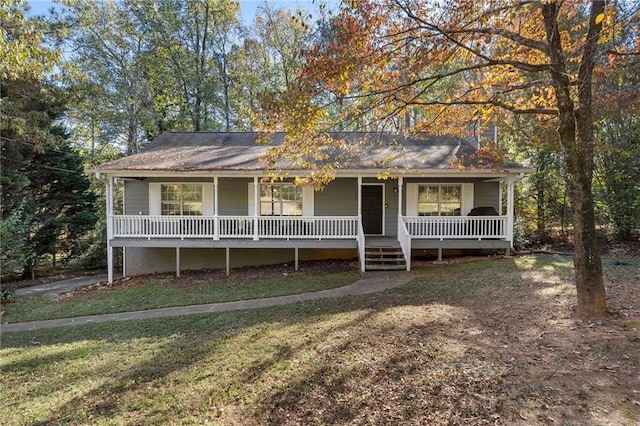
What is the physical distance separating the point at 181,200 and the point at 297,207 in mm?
4392

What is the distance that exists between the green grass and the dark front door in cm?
291

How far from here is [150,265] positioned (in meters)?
13.4

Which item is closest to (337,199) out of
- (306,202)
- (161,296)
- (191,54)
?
(306,202)

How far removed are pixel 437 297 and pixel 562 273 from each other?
12.9 feet

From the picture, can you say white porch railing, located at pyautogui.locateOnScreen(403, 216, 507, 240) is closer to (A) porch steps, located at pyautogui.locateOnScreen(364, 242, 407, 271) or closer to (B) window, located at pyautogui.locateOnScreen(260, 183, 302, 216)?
(A) porch steps, located at pyautogui.locateOnScreen(364, 242, 407, 271)

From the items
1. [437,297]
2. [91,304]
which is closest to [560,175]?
[437,297]

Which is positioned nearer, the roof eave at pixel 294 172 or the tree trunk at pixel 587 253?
the tree trunk at pixel 587 253

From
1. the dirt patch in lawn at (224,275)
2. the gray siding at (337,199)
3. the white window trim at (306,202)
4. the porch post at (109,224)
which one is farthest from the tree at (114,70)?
the gray siding at (337,199)

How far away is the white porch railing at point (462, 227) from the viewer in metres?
11.5

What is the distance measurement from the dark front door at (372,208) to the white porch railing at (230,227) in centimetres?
156

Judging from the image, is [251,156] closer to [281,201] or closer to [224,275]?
[281,201]

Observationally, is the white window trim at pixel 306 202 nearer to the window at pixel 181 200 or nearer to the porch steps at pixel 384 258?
the window at pixel 181 200

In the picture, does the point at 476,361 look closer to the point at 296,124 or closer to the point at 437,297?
the point at 437,297

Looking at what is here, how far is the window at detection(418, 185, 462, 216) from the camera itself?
43.0 feet
